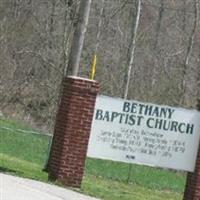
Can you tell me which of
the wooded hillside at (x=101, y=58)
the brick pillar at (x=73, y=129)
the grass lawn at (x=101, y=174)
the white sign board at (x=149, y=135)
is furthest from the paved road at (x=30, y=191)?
the wooded hillside at (x=101, y=58)

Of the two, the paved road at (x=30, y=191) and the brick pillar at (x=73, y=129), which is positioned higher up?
the brick pillar at (x=73, y=129)

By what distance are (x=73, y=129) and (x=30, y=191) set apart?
8.91ft

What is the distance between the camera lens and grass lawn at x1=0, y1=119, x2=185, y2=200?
16.9 metres

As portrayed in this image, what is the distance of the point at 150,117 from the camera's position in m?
17.0

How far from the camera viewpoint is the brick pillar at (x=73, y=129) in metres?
15.7

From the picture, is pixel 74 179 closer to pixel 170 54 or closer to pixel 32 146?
pixel 32 146

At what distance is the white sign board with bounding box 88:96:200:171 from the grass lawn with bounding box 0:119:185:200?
946mm

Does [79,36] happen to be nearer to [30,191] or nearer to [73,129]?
[73,129]

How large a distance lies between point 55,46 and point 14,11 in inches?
520

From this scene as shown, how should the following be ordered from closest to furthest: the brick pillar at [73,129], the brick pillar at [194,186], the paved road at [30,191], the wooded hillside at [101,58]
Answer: the paved road at [30,191] → the brick pillar at [73,129] → the brick pillar at [194,186] → the wooded hillside at [101,58]

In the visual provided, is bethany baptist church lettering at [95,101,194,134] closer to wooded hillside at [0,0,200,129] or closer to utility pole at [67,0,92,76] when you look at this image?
utility pole at [67,0,92,76]

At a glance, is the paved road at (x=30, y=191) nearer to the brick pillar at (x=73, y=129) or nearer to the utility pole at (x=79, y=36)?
the brick pillar at (x=73, y=129)

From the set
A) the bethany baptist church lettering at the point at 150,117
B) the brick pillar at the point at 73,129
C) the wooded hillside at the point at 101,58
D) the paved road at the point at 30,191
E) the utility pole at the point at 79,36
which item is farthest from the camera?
the wooded hillside at the point at 101,58

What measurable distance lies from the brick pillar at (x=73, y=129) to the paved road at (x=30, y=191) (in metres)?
0.89
